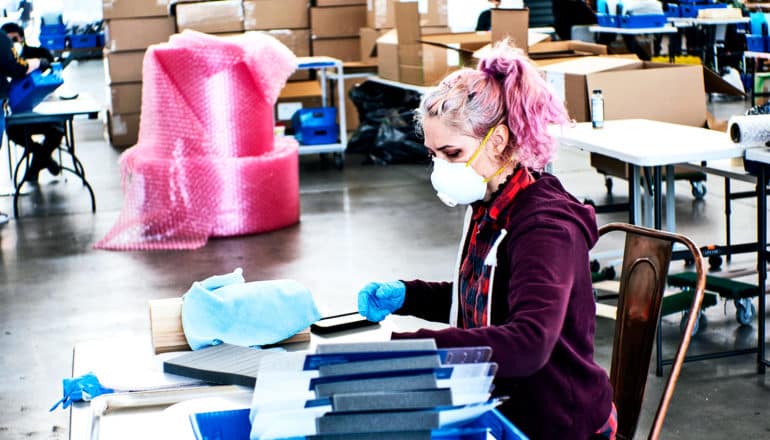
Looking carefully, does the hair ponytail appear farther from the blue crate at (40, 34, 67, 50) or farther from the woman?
the blue crate at (40, 34, 67, 50)

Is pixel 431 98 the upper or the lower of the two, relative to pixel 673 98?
upper

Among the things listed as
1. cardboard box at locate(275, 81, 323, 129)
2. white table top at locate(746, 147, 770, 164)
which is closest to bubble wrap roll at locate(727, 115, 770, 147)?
white table top at locate(746, 147, 770, 164)

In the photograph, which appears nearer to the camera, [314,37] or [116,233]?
[116,233]

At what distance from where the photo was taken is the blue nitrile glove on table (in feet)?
4.92

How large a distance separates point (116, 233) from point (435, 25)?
115 inches

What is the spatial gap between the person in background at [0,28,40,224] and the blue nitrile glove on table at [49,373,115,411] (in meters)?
5.19

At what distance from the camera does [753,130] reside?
3426 millimetres

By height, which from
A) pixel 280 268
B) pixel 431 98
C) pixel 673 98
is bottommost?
pixel 280 268

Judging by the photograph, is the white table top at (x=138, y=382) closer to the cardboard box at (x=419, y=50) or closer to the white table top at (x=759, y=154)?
the white table top at (x=759, y=154)

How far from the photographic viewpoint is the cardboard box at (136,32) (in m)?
8.95

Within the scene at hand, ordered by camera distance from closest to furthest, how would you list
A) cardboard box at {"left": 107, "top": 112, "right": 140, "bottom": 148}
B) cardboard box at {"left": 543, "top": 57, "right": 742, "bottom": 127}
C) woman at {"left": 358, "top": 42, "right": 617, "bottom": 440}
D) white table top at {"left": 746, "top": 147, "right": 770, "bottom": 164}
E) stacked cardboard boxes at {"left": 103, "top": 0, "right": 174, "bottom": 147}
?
woman at {"left": 358, "top": 42, "right": 617, "bottom": 440} → white table top at {"left": 746, "top": 147, "right": 770, "bottom": 164} → cardboard box at {"left": 543, "top": 57, "right": 742, "bottom": 127} → stacked cardboard boxes at {"left": 103, "top": 0, "right": 174, "bottom": 147} → cardboard box at {"left": 107, "top": 112, "right": 140, "bottom": 148}

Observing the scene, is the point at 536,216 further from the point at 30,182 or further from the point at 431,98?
the point at 30,182

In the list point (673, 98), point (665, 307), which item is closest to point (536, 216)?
point (665, 307)

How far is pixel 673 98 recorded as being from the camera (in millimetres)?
4500
